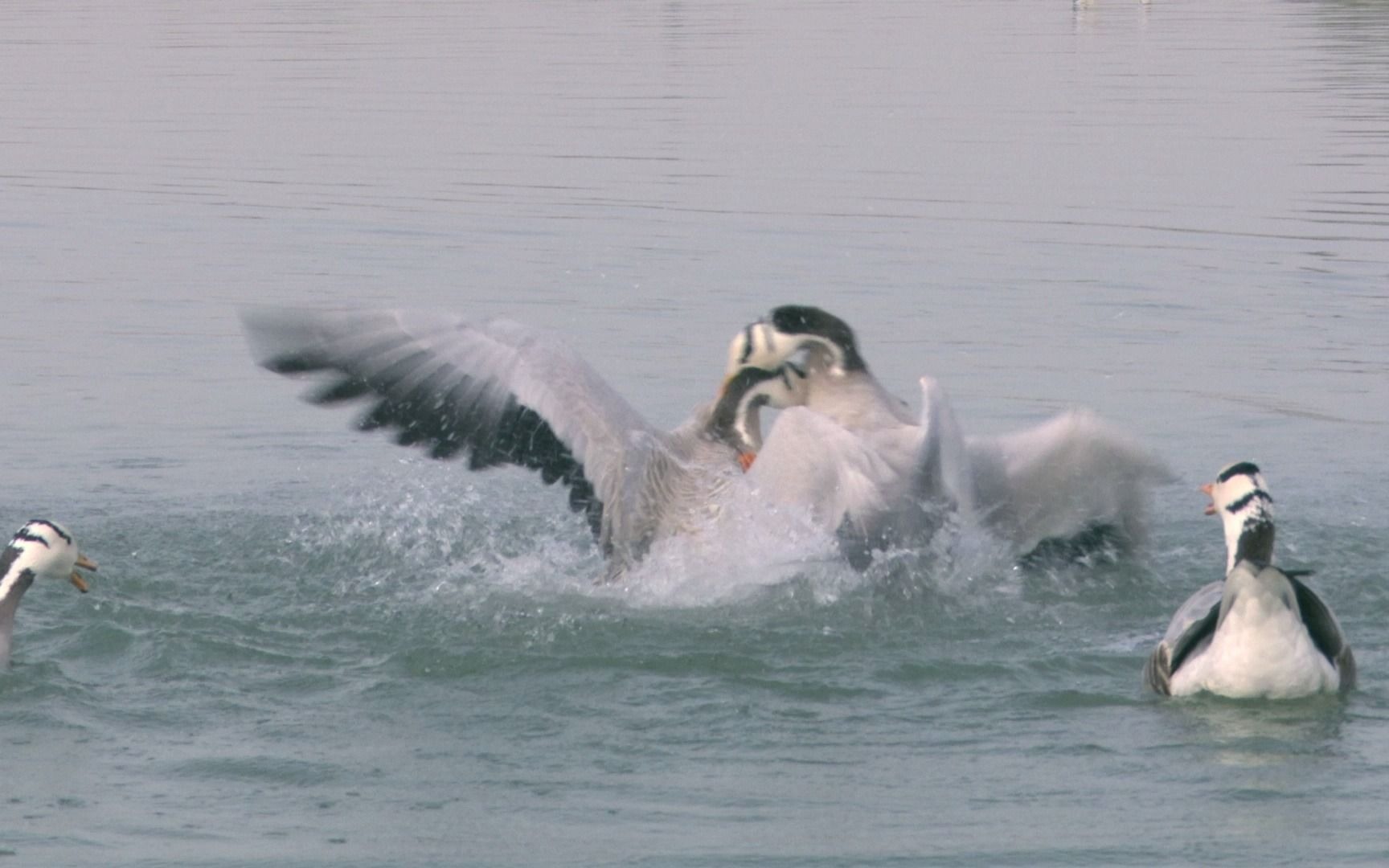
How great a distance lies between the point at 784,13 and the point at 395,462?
101 ft

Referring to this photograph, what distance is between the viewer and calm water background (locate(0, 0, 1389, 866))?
710 centimetres

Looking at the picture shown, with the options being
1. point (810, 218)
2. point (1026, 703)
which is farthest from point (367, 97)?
point (1026, 703)

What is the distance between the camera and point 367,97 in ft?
89.6

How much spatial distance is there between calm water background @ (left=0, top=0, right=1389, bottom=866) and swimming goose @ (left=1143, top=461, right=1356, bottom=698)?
0.35ft

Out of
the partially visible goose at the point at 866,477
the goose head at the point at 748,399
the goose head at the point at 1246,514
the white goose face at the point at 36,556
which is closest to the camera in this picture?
the goose head at the point at 1246,514

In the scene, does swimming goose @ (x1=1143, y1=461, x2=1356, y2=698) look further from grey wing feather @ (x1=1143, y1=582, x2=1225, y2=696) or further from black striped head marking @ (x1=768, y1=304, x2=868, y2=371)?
black striped head marking @ (x1=768, y1=304, x2=868, y2=371)

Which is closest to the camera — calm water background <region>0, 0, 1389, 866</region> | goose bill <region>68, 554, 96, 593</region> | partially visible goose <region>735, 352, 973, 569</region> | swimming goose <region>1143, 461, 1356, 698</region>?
calm water background <region>0, 0, 1389, 866</region>

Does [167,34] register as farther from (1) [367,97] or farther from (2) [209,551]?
(2) [209,551]

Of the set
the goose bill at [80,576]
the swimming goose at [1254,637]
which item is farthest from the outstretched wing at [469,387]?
the swimming goose at [1254,637]

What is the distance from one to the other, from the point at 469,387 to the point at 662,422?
288 centimetres

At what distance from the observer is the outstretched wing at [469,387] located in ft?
32.1

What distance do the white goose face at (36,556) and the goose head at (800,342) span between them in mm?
2896

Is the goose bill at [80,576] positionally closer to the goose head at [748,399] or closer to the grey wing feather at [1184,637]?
A: the goose head at [748,399]

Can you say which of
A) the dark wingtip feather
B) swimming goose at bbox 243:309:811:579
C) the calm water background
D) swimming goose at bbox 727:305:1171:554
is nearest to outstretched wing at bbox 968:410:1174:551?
swimming goose at bbox 727:305:1171:554
